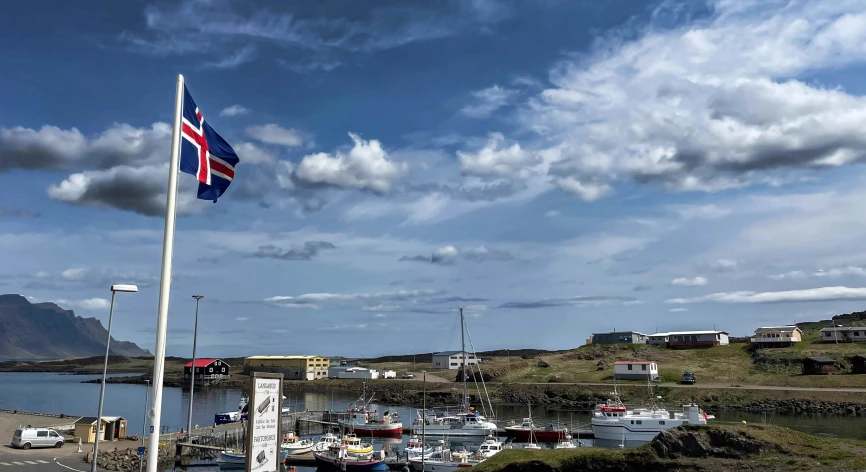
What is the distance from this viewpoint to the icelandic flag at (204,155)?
52.9 ft

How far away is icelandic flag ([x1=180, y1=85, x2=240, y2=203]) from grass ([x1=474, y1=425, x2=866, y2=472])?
2586 cm

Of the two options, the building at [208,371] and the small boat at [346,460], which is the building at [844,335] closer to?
the small boat at [346,460]

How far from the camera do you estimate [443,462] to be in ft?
187

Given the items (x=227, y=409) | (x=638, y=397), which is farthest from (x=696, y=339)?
(x=227, y=409)

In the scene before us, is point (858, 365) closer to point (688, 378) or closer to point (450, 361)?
point (688, 378)

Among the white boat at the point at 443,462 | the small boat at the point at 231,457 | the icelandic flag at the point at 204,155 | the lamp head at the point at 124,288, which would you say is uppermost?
the icelandic flag at the point at 204,155

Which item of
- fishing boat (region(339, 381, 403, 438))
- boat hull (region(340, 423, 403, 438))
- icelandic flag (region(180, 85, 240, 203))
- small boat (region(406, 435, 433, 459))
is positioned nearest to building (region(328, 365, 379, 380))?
fishing boat (region(339, 381, 403, 438))

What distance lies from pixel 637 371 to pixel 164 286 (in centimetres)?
11854

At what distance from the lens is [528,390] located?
12850cm

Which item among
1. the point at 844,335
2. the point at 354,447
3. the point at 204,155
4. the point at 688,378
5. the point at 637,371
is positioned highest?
the point at 844,335

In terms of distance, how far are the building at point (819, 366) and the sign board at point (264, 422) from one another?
12288cm

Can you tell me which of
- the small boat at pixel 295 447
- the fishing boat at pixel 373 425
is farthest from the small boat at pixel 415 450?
the fishing boat at pixel 373 425

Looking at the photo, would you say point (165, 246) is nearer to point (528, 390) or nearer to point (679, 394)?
point (679, 394)

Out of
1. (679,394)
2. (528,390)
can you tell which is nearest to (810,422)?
(679,394)
